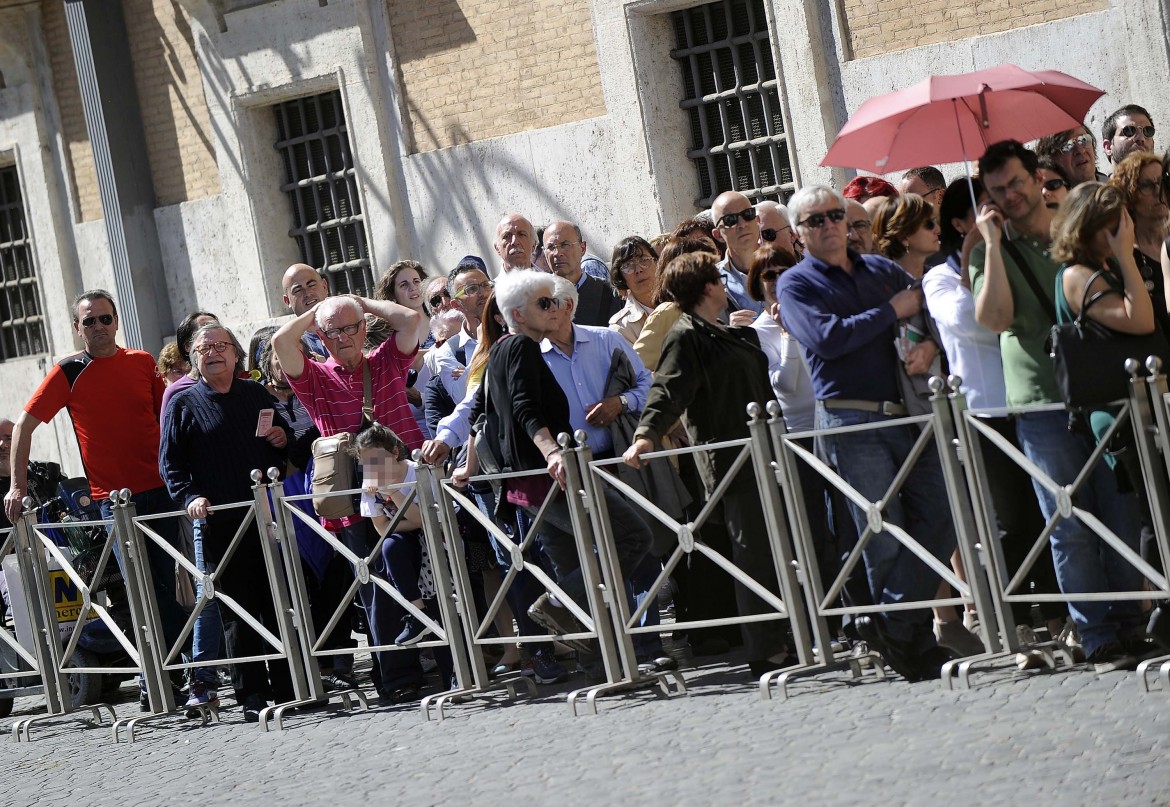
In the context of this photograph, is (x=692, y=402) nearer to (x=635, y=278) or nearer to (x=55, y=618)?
(x=635, y=278)

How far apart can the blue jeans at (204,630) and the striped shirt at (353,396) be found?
0.78 metres

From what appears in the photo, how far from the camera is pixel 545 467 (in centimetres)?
792

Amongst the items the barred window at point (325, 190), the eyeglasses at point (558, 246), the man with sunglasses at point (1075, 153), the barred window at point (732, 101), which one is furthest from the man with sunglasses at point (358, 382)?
the barred window at point (325, 190)

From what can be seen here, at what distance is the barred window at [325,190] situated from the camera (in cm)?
1755

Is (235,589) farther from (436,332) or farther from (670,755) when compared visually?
(670,755)

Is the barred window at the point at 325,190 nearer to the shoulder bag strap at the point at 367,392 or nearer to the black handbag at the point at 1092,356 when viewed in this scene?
the shoulder bag strap at the point at 367,392

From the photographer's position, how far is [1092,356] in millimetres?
6309

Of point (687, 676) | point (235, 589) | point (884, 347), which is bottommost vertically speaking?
point (687, 676)

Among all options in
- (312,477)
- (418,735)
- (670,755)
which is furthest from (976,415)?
(312,477)

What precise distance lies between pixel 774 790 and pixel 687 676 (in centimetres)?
241

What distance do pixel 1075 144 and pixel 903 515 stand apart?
267cm

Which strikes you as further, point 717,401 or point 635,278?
point 635,278

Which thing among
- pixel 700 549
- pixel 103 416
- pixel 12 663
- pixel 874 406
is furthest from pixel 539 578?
pixel 12 663

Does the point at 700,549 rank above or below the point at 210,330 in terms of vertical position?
below
